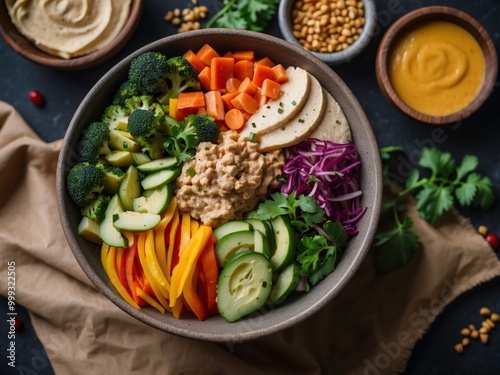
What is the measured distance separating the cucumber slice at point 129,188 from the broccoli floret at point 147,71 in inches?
20.9

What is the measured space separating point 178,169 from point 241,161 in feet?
1.33

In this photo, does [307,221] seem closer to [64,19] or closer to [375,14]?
[375,14]

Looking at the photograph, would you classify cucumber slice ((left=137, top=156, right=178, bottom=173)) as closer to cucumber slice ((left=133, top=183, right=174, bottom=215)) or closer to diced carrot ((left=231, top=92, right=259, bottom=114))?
cucumber slice ((left=133, top=183, right=174, bottom=215))

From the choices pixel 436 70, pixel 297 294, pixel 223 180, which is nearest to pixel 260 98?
pixel 223 180

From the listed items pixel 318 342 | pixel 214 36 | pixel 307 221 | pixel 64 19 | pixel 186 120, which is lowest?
pixel 318 342

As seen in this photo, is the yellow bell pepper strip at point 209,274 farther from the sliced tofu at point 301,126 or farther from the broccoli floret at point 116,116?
the broccoli floret at point 116,116

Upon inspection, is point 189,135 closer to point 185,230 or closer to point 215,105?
point 215,105

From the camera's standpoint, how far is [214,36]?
389cm

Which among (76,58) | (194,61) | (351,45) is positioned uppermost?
(76,58)

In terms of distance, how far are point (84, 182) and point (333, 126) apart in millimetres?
1632

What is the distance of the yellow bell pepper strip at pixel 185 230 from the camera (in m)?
3.66

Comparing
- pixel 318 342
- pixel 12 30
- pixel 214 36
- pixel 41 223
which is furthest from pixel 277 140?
pixel 12 30

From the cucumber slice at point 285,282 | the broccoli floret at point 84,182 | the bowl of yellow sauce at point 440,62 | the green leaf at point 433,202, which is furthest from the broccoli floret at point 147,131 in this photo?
the green leaf at point 433,202

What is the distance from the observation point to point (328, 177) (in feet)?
12.4
